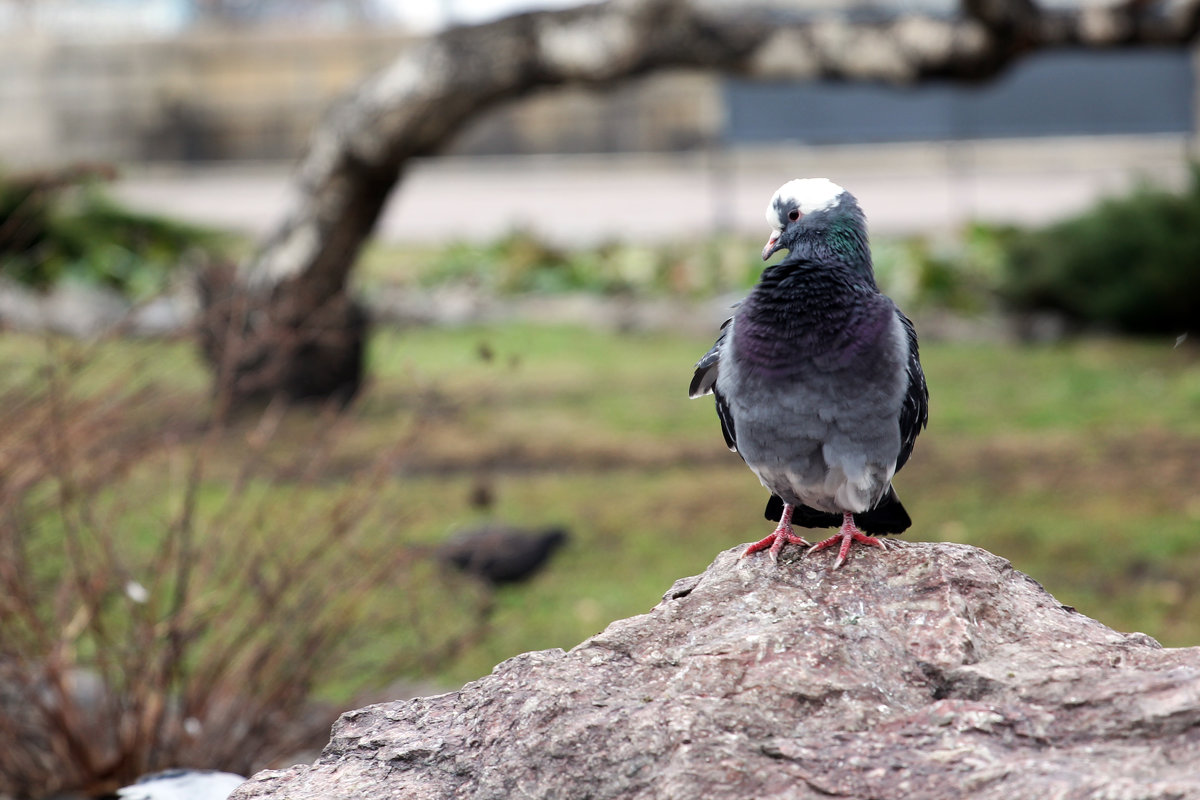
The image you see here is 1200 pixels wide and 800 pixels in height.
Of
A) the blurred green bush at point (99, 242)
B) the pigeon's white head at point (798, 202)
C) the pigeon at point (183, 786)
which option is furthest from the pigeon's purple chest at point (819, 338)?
the blurred green bush at point (99, 242)

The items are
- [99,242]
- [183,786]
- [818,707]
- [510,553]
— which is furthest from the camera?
[99,242]

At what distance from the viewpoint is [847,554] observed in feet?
6.86

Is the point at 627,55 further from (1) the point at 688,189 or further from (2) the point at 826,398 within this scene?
(1) the point at 688,189

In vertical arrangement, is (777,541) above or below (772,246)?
below

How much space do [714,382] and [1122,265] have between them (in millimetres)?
7354

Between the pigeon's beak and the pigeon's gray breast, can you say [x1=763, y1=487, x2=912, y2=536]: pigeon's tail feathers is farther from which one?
the pigeon's beak

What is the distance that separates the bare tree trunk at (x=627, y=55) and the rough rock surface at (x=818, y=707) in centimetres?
395

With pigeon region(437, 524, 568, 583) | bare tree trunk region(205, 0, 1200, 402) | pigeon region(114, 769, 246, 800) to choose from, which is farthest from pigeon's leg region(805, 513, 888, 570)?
bare tree trunk region(205, 0, 1200, 402)

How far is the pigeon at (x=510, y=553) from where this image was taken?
191 inches

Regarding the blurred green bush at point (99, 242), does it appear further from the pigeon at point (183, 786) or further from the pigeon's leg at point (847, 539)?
the pigeon's leg at point (847, 539)

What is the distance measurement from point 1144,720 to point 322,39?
2138 cm

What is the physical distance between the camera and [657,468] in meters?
6.33

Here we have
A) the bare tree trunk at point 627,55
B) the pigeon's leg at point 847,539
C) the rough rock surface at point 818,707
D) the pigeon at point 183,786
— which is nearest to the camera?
the rough rock surface at point 818,707

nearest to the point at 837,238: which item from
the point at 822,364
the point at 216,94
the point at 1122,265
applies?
the point at 822,364
